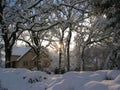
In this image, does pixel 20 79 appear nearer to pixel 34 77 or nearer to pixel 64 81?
pixel 34 77

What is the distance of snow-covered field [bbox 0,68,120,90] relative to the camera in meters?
6.80

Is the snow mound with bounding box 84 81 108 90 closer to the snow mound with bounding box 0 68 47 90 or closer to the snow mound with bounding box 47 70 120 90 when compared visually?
the snow mound with bounding box 47 70 120 90

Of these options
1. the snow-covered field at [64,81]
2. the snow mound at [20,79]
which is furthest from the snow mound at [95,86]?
the snow mound at [20,79]

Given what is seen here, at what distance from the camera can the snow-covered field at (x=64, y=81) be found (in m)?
6.80

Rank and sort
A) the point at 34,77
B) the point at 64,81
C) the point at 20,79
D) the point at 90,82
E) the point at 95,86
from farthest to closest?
the point at 20,79 < the point at 34,77 < the point at 64,81 < the point at 90,82 < the point at 95,86

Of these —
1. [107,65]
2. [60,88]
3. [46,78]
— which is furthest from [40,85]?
[107,65]

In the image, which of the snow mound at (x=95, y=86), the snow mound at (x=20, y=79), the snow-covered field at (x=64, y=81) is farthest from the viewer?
the snow mound at (x=20, y=79)

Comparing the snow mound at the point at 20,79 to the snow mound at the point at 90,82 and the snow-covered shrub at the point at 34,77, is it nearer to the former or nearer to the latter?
the snow-covered shrub at the point at 34,77

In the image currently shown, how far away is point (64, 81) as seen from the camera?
7.72 m

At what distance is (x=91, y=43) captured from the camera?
3844 cm

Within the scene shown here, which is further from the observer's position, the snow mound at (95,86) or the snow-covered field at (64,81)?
the snow-covered field at (64,81)

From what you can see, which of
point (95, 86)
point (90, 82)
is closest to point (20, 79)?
point (90, 82)

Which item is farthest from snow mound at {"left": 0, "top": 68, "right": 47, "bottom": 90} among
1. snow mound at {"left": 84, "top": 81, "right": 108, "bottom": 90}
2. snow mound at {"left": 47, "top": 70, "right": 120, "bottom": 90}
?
snow mound at {"left": 84, "top": 81, "right": 108, "bottom": 90}

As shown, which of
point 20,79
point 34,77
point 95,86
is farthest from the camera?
point 20,79
